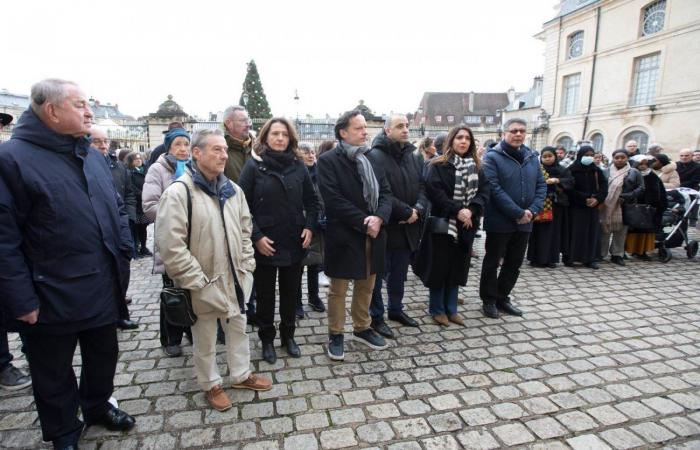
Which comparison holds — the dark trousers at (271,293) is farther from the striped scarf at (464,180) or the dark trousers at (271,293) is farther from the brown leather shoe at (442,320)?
the striped scarf at (464,180)

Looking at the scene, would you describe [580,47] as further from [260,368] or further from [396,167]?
[260,368]

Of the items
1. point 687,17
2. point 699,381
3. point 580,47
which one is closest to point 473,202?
point 699,381

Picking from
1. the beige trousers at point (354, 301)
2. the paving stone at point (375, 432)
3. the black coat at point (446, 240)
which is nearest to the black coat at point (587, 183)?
the black coat at point (446, 240)

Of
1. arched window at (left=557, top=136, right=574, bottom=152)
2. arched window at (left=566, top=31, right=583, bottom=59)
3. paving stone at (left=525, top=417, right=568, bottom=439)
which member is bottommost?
paving stone at (left=525, top=417, right=568, bottom=439)

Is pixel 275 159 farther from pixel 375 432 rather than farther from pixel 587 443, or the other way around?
pixel 587 443

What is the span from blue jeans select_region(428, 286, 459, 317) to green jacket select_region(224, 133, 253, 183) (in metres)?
2.48

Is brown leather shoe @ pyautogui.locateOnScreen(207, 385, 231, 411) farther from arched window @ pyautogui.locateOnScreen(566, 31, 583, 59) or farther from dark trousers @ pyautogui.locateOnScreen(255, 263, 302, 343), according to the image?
arched window @ pyautogui.locateOnScreen(566, 31, 583, 59)

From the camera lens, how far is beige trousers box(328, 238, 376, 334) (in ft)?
12.1

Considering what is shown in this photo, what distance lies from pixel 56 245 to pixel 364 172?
233 centimetres

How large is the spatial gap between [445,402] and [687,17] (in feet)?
87.3

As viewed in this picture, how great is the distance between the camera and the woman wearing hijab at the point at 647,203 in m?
6.91

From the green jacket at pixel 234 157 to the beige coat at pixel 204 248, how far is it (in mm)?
957

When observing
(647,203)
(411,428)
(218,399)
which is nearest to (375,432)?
(411,428)

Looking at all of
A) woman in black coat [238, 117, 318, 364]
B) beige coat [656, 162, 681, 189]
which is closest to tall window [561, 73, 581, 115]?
beige coat [656, 162, 681, 189]
